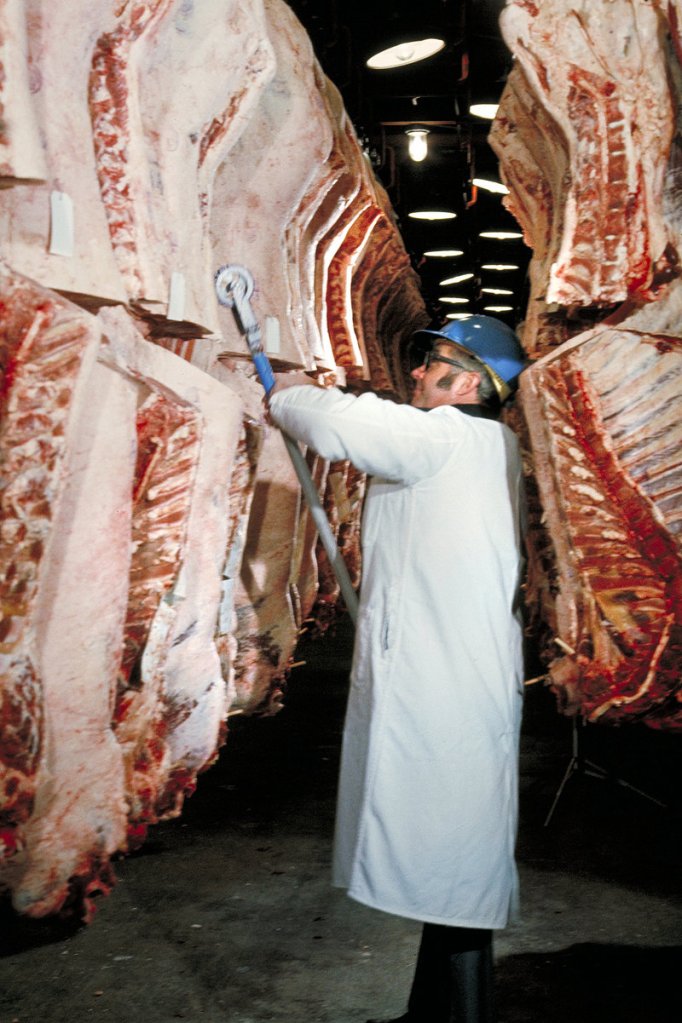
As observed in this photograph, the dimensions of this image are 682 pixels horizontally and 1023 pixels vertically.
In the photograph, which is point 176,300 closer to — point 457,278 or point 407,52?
point 407,52

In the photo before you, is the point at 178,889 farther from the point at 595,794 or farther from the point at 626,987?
the point at 595,794

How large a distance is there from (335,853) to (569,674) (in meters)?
0.90

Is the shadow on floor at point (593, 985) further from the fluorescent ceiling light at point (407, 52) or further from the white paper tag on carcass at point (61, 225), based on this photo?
the fluorescent ceiling light at point (407, 52)

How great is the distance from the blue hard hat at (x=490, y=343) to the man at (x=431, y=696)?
32 cm

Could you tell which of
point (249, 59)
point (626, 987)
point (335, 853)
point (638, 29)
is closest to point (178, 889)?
point (335, 853)

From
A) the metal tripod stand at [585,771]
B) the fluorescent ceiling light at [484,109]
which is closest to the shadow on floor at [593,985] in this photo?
the metal tripod stand at [585,771]

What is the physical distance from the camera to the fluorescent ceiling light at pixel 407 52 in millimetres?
4859

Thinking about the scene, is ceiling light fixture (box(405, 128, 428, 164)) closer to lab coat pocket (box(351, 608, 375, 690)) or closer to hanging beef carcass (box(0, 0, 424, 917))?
hanging beef carcass (box(0, 0, 424, 917))

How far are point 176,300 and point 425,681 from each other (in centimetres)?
117

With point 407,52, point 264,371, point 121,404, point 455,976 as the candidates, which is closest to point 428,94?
point 407,52

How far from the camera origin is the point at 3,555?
93.0 inches

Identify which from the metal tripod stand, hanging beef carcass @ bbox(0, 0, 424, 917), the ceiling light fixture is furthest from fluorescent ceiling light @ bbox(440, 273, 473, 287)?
hanging beef carcass @ bbox(0, 0, 424, 917)

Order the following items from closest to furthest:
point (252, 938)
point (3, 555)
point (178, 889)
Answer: point (3, 555)
point (252, 938)
point (178, 889)

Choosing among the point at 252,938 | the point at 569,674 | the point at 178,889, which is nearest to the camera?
the point at 569,674
